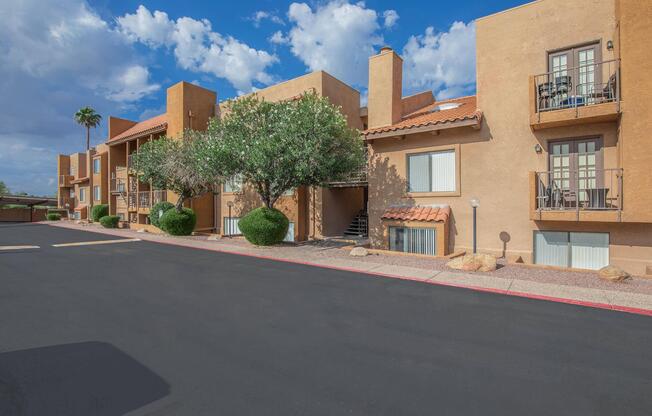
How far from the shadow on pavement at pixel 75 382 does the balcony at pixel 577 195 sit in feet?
37.1

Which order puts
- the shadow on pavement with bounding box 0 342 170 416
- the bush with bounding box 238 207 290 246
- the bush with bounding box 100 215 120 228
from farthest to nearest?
the bush with bounding box 100 215 120 228
the bush with bounding box 238 207 290 246
the shadow on pavement with bounding box 0 342 170 416

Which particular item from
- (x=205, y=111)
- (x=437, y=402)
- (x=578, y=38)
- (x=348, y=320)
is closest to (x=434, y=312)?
(x=348, y=320)

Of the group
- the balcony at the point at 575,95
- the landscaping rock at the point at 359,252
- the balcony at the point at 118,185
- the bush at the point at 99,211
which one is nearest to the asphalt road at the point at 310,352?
the landscaping rock at the point at 359,252

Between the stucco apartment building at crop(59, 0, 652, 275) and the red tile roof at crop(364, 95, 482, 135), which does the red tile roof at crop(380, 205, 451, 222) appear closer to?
the stucco apartment building at crop(59, 0, 652, 275)

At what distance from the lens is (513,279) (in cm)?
857

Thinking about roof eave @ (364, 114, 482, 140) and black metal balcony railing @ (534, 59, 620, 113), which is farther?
roof eave @ (364, 114, 482, 140)

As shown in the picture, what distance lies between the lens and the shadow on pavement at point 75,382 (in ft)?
10.3

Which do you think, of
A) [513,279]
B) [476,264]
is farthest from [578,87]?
[513,279]

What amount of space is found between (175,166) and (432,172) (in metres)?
14.6

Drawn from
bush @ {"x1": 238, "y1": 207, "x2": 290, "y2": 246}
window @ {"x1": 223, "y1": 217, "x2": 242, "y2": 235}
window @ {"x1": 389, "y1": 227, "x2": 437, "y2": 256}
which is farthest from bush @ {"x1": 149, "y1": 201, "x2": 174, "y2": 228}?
window @ {"x1": 389, "y1": 227, "x2": 437, "y2": 256}

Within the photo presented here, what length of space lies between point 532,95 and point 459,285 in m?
7.20

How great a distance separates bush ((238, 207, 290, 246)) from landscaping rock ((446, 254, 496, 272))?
7.89 meters

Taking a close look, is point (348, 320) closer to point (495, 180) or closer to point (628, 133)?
point (495, 180)

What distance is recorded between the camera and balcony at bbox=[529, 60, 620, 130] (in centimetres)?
960
